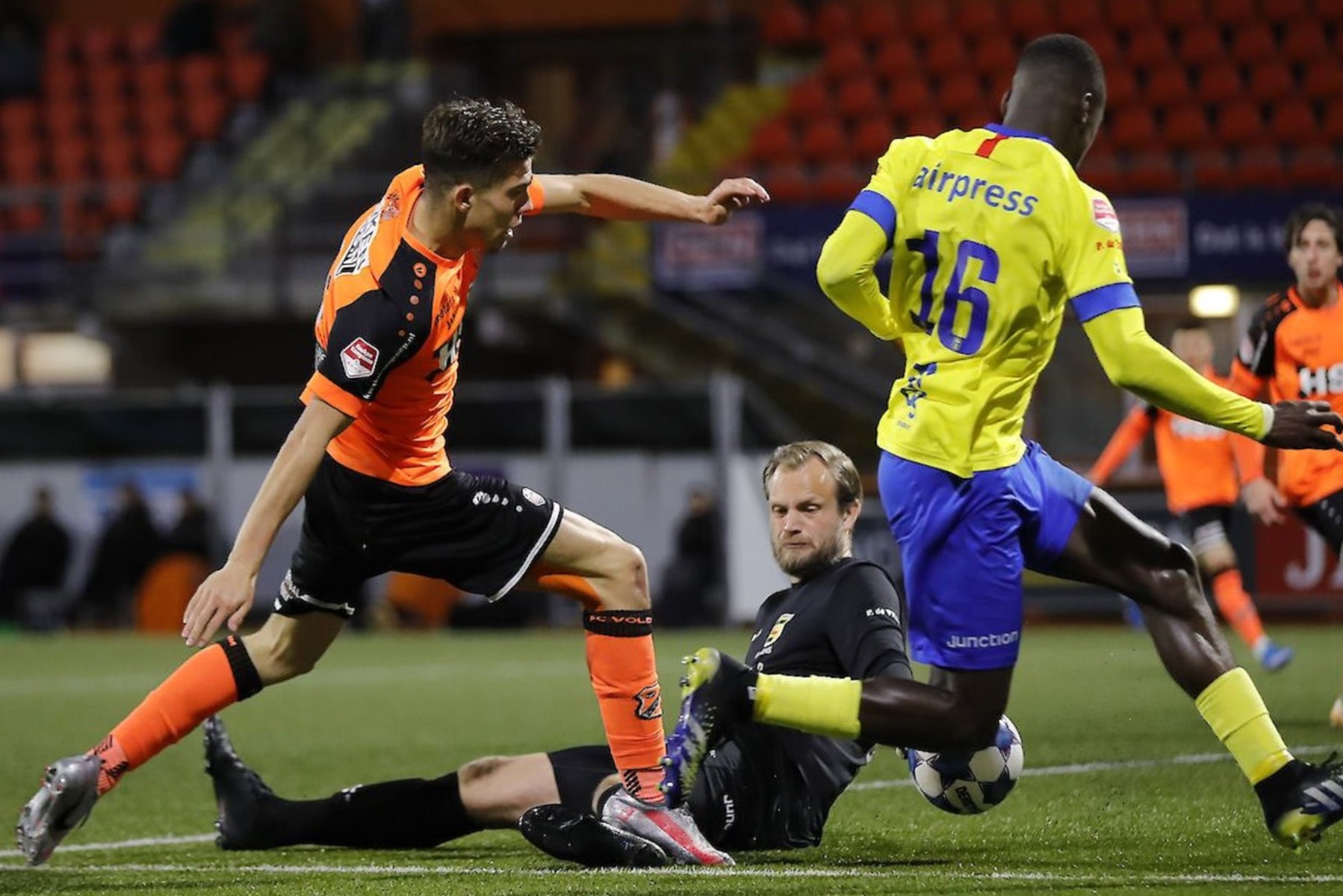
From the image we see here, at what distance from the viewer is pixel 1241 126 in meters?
19.9

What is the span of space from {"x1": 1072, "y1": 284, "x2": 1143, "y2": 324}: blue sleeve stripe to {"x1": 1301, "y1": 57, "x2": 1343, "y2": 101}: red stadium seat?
16423 millimetres

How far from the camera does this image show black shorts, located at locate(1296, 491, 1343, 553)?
7.77m

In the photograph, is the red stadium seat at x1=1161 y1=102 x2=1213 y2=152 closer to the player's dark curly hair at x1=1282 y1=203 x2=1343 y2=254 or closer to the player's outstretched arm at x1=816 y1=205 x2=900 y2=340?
the player's dark curly hair at x1=1282 y1=203 x2=1343 y2=254

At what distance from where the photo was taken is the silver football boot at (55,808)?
4965 mm

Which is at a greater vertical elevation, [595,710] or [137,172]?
[137,172]

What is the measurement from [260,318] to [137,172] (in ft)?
13.7

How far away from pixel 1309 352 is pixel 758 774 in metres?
3.73

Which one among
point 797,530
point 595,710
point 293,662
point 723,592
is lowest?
point 723,592

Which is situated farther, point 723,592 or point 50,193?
point 50,193

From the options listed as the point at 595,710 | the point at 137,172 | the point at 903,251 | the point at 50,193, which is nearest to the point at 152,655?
the point at 595,710

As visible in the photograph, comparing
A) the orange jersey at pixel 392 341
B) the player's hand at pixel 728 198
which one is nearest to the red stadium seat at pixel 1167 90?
the player's hand at pixel 728 198

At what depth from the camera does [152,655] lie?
1531 centimetres

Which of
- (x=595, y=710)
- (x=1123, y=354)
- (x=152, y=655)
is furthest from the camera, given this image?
(x=152, y=655)

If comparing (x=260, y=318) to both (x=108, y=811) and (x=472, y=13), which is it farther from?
(x=108, y=811)
